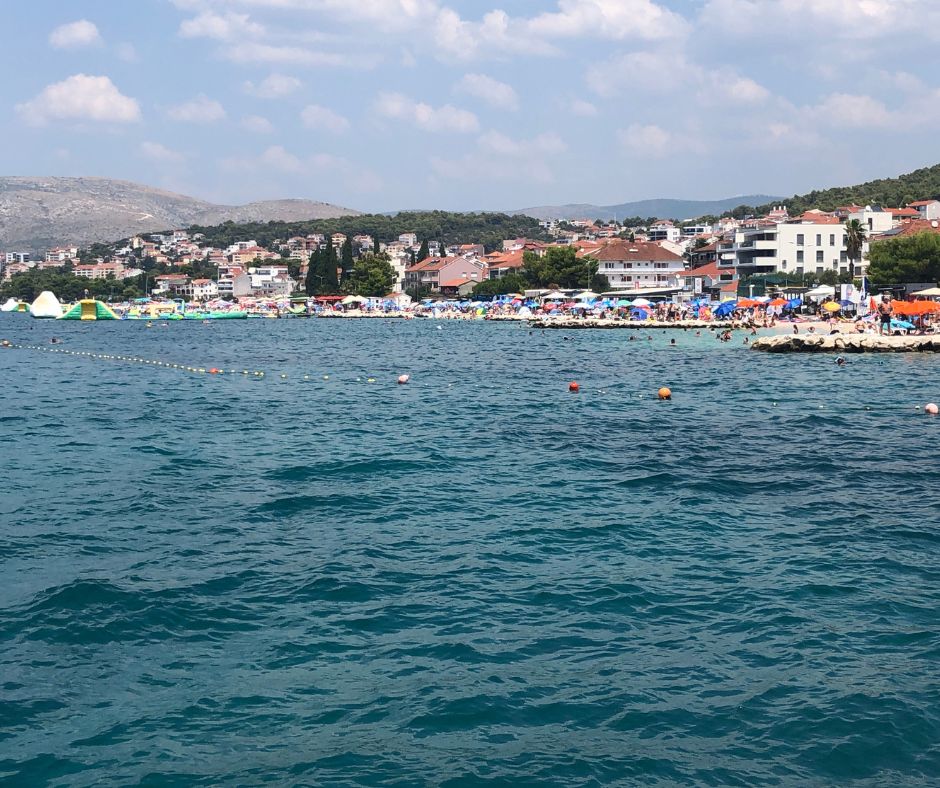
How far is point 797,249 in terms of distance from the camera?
9219 cm

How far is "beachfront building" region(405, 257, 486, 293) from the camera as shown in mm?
136500

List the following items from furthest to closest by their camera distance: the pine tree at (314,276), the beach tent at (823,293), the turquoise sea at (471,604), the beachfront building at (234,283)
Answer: the beachfront building at (234,283), the pine tree at (314,276), the beach tent at (823,293), the turquoise sea at (471,604)

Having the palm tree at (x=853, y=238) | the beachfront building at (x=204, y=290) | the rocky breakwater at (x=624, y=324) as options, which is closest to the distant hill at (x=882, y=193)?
the palm tree at (x=853, y=238)

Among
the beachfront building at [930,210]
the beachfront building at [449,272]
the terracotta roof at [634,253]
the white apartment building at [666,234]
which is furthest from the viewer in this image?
the white apartment building at [666,234]

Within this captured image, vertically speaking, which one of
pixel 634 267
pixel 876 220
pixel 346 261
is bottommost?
pixel 634 267

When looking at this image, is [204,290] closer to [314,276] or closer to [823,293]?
[314,276]

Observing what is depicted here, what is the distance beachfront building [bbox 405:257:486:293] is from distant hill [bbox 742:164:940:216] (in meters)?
48.3

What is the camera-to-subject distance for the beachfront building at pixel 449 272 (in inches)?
5374

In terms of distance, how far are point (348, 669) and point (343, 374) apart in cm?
3215

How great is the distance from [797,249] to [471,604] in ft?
290

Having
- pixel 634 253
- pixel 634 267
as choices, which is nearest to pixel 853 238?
Result: pixel 634 267

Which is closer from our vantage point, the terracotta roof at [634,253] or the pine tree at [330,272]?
the terracotta roof at [634,253]

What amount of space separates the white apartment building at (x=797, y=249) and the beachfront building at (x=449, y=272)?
49.3 meters

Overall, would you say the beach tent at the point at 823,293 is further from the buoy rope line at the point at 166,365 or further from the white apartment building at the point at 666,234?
the white apartment building at the point at 666,234
